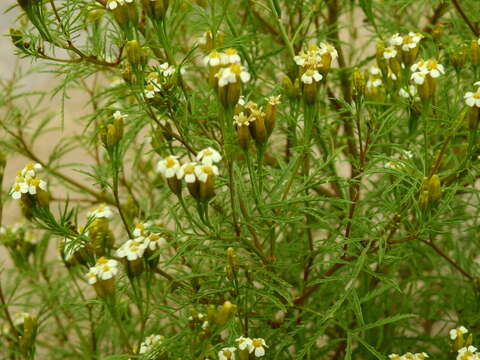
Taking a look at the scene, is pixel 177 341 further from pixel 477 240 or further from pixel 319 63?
pixel 477 240

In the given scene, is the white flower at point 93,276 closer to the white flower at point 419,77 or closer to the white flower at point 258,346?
the white flower at point 258,346

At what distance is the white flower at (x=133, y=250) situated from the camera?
0.78 meters

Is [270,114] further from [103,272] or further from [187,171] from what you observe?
[103,272]

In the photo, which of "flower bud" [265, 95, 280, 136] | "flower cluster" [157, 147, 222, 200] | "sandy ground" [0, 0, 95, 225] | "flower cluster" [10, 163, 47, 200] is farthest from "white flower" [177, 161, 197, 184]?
"sandy ground" [0, 0, 95, 225]

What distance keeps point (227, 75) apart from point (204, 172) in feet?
0.36

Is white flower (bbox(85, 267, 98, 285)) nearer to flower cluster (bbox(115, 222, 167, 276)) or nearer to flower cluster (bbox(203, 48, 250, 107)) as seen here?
flower cluster (bbox(115, 222, 167, 276))

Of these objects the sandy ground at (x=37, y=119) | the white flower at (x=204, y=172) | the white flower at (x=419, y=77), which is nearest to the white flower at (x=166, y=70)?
the white flower at (x=204, y=172)

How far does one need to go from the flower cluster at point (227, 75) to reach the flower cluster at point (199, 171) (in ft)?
0.21

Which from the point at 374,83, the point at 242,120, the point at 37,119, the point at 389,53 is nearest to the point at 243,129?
the point at 242,120

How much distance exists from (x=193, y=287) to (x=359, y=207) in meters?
0.28

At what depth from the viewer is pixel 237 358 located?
82 cm

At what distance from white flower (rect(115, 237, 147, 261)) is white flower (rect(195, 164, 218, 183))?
5.7 inches

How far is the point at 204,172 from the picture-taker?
0.70 metres

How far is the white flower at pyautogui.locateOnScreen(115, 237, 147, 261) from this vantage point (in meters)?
0.78
